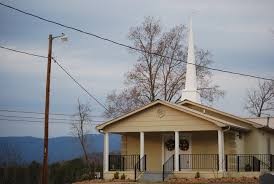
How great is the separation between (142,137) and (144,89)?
21245 mm

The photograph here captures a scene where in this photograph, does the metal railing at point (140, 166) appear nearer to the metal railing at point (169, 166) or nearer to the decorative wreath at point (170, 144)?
the metal railing at point (169, 166)

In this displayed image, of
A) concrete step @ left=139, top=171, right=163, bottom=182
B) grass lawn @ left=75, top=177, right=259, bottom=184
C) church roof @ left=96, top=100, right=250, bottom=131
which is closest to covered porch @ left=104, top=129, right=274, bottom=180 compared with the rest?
concrete step @ left=139, top=171, right=163, bottom=182

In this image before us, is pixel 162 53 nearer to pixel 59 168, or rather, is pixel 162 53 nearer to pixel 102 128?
pixel 59 168

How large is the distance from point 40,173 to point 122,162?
1311 centimetres

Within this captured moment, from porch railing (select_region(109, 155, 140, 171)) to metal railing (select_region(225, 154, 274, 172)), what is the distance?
5768mm

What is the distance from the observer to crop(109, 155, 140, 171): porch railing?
3462 cm

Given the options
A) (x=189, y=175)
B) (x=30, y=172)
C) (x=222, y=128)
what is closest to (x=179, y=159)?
(x=189, y=175)

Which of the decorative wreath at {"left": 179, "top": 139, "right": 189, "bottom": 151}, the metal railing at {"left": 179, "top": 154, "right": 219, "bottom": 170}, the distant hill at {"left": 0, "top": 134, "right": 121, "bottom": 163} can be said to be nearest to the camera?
the metal railing at {"left": 179, "top": 154, "right": 219, "bottom": 170}

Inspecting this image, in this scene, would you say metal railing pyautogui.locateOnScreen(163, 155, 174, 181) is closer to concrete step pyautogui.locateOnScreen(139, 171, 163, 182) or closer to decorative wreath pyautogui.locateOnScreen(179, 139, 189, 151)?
concrete step pyautogui.locateOnScreen(139, 171, 163, 182)

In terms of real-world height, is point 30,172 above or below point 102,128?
below

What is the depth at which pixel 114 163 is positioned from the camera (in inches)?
1372

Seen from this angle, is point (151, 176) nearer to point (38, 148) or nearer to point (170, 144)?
point (170, 144)

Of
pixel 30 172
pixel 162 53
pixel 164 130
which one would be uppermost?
pixel 162 53

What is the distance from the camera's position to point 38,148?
114 meters
